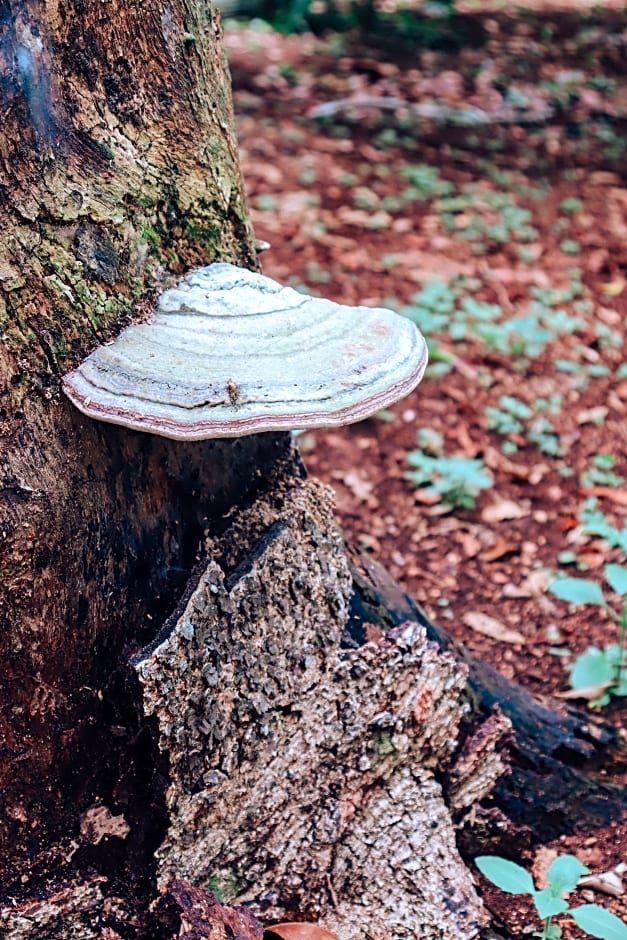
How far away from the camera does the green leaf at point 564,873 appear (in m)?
1.97

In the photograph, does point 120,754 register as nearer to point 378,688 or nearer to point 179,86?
point 378,688

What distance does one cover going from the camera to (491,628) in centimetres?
344

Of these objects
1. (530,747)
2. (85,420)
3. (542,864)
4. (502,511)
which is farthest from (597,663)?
(85,420)

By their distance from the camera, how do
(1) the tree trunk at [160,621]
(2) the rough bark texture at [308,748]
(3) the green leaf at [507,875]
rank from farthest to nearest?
(3) the green leaf at [507,875] < (2) the rough bark texture at [308,748] < (1) the tree trunk at [160,621]

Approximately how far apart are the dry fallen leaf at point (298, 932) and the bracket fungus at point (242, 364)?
1.25 metres

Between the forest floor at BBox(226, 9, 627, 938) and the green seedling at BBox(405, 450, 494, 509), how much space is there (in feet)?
0.04

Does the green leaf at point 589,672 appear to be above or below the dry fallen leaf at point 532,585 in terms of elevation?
above

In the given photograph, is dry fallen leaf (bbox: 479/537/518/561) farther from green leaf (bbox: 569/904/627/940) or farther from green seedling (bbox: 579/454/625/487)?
green leaf (bbox: 569/904/627/940)

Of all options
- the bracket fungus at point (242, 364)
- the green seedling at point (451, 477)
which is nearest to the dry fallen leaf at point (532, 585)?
the green seedling at point (451, 477)

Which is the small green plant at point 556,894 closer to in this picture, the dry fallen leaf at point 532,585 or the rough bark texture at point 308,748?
the rough bark texture at point 308,748

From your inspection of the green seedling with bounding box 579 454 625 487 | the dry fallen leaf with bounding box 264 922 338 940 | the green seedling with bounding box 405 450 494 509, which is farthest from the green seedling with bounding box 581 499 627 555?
the dry fallen leaf with bounding box 264 922 338 940

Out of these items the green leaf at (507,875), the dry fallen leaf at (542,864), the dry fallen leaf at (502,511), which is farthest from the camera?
the dry fallen leaf at (502,511)

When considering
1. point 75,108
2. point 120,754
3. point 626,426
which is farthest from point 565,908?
point 626,426

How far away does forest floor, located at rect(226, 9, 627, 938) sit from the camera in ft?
11.9
